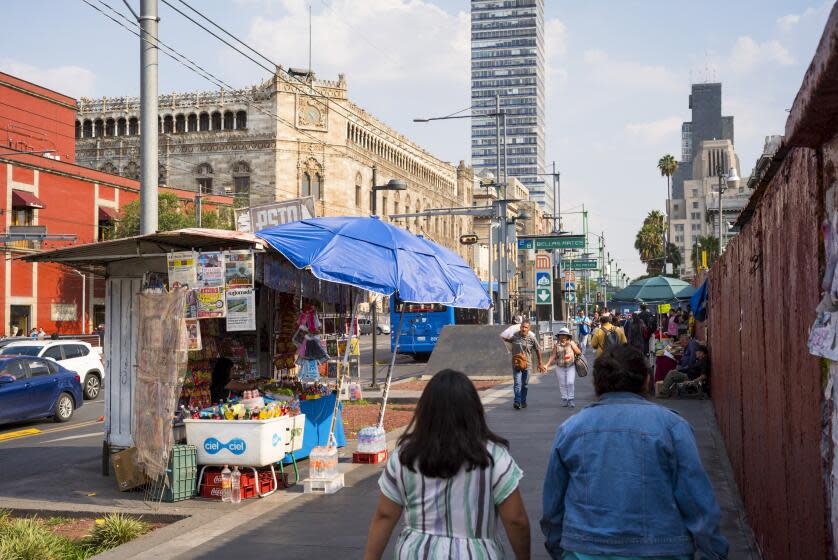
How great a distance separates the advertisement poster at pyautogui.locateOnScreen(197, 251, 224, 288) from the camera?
31.7ft

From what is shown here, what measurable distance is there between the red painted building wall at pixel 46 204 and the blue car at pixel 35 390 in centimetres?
2379

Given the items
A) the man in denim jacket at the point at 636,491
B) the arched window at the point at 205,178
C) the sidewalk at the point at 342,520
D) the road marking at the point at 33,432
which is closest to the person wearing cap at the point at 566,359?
the sidewalk at the point at 342,520

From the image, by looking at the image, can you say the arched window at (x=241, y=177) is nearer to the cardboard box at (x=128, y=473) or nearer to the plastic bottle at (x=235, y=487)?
the cardboard box at (x=128, y=473)

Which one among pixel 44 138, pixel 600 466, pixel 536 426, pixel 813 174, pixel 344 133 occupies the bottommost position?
pixel 536 426

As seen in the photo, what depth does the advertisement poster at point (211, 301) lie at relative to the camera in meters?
9.63

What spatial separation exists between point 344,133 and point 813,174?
6878 cm

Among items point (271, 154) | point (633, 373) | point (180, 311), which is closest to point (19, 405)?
point (180, 311)

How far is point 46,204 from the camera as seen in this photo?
143 feet

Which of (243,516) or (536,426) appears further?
(536,426)

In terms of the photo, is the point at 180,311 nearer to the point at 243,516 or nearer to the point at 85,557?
the point at 243,516

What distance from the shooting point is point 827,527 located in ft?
12.4

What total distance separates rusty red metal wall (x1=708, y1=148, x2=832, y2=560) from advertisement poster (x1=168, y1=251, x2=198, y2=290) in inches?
230

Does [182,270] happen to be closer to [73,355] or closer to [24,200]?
[73,355]

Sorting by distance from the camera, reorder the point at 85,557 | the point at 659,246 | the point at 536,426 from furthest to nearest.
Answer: the point at 659,246
the point at 536,426
the point at 85,557
